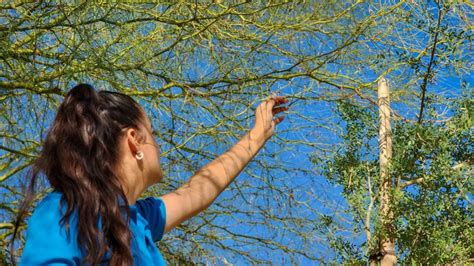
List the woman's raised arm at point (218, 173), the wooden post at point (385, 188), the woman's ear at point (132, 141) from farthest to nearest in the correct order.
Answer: the wooden post at point (385, 188) → the woman's raised arm at point (218, 173) → the woman's ear at point (132, 141)

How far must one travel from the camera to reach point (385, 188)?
2412 millimetres

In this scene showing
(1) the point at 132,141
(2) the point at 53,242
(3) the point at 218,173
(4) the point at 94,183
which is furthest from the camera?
(3) the point at 218,173

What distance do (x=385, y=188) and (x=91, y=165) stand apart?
1.26 meters

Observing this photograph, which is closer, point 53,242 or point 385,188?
point 53,242

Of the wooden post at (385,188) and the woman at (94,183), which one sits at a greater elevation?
the wooden post at (385,188)

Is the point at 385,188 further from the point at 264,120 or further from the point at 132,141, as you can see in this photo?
the point at 132,141

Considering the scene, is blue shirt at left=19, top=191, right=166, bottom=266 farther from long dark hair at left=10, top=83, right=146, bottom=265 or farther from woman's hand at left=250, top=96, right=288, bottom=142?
woman's hand at left=250, top=96, right=288, bottom=142

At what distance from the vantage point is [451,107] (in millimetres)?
2451

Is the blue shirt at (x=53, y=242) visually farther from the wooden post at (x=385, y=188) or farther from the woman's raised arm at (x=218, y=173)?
the wooden post at (x=385, y=188)

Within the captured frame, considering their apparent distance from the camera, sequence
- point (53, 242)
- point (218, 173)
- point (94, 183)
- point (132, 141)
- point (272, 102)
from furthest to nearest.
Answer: point (272, 102) → point (218, 173) → point (132, 141) → point (94, 183) → point (53, 242)

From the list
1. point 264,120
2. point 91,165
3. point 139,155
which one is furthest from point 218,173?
point 91,165

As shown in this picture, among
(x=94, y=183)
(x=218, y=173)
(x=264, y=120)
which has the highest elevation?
(x=264, y=120)

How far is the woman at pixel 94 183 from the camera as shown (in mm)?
1373

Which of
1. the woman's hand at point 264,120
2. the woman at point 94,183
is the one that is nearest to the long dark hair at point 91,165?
the woman at point 94,183
